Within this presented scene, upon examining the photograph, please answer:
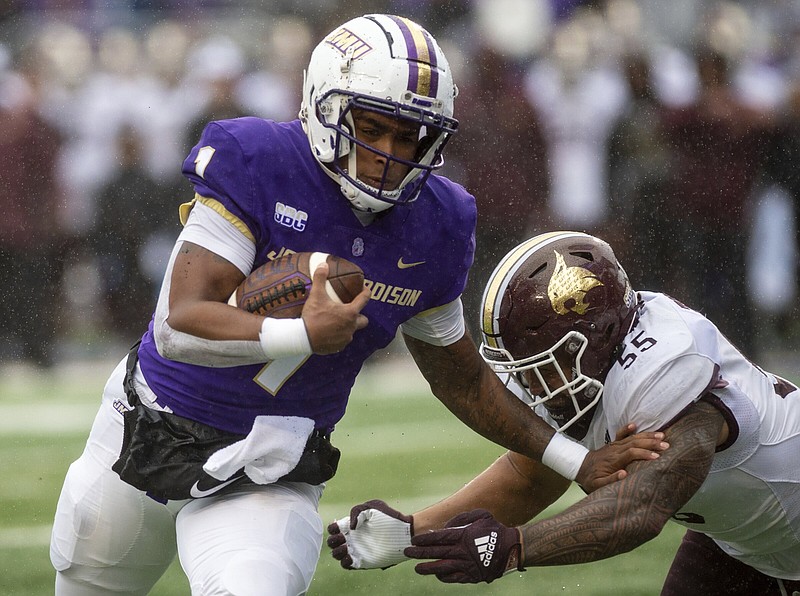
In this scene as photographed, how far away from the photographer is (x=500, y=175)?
8367 millimetres

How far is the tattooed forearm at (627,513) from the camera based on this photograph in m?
2.93

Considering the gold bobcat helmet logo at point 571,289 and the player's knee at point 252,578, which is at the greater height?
the gold bobcat helmet logo at point 571,289

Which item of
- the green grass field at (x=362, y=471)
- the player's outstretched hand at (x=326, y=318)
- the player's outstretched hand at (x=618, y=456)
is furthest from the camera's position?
the green grass field at (x=362, y=471)

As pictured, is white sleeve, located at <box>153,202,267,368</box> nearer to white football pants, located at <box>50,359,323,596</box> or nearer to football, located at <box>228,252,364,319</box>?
football, located at <box>228,252,364,319</box>

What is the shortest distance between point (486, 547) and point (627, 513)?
0.34 m

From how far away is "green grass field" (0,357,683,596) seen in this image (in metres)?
4.68

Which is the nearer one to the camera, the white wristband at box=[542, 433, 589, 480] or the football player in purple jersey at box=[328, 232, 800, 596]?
the football player in purple jersey at box=[328, 232, 800, 596]

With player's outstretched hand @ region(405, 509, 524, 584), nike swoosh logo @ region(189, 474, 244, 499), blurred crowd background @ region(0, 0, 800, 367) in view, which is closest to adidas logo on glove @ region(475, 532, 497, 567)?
player's outstretched hand @ region(405, 509, 524, 584)

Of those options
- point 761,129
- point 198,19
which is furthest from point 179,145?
point 761,129

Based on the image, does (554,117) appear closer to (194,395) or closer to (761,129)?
(761,129)

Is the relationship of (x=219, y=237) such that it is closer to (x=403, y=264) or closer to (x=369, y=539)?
(x=403, y=264)

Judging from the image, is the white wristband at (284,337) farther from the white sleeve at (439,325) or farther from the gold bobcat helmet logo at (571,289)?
the gold bobcat helmet logo at (571,289)

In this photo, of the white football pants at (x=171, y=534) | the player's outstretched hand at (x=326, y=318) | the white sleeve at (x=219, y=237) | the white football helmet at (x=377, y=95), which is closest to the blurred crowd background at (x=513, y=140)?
the white football helmet at (x=377, y=95)

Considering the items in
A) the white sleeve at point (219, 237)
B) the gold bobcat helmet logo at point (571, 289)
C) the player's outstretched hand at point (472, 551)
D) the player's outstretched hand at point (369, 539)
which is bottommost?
the player's outstretched hand at point (369, 539)
